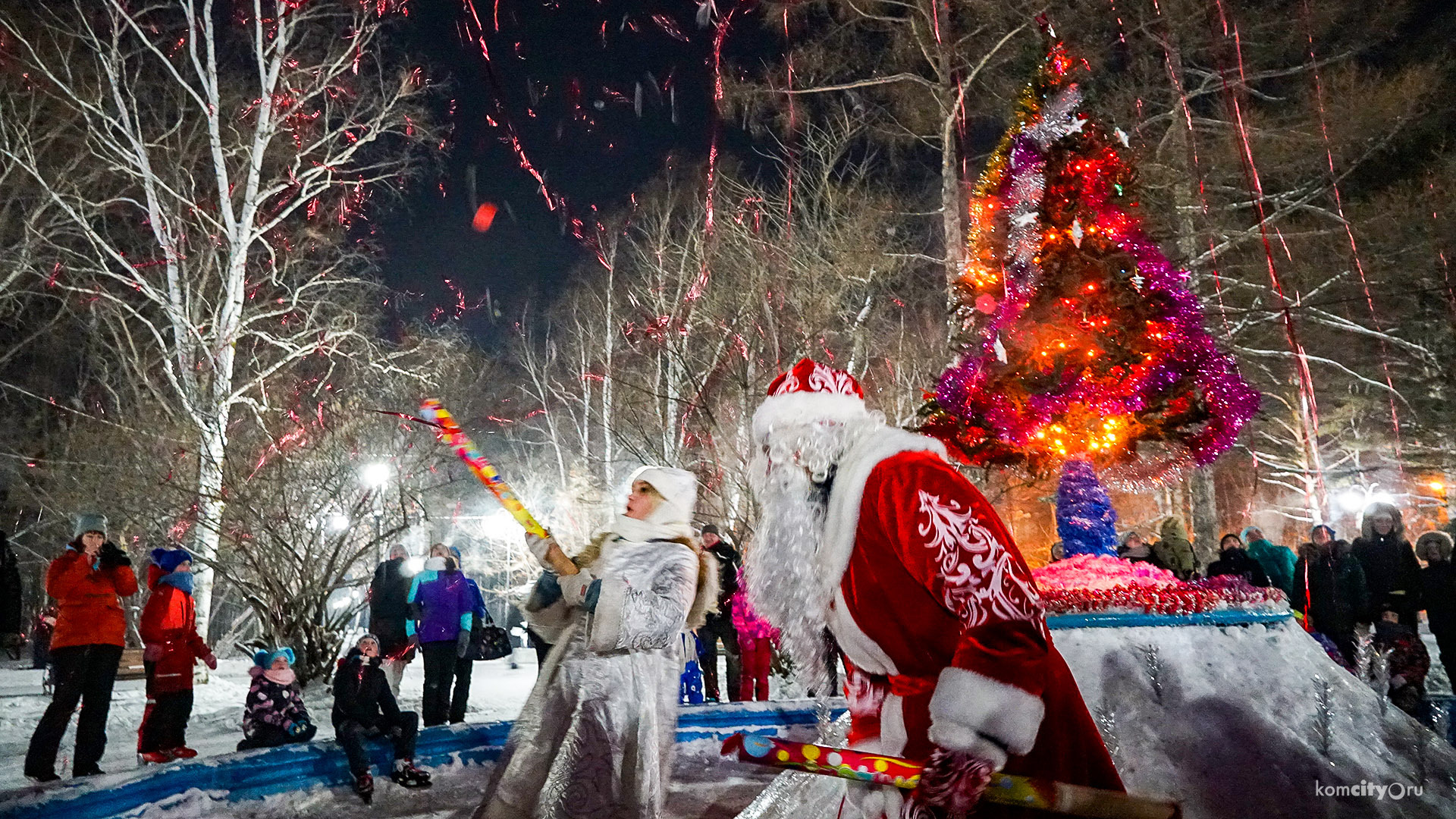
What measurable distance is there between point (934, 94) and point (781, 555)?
13.2m

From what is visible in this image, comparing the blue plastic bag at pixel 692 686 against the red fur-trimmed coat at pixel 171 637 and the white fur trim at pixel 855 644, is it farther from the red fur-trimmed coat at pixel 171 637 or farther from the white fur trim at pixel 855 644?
the white fur trim at pixel 855 644

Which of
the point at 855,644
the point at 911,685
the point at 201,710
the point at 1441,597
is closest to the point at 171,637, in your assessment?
the point at 201,710

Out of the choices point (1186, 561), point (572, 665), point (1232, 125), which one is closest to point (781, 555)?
point (572, 665)

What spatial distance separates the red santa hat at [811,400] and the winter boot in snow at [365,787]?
3940mm

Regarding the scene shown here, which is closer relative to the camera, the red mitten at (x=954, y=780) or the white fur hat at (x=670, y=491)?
the red mitten at (x=954, y=780)

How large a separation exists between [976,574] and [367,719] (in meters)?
4.61

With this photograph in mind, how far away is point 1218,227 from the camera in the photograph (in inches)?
604

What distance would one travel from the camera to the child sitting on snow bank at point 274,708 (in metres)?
5.69

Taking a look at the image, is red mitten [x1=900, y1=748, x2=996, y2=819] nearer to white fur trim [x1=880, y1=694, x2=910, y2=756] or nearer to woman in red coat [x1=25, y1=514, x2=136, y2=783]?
white fur trim [x1=880, y1=694, x2=910, y2=756]

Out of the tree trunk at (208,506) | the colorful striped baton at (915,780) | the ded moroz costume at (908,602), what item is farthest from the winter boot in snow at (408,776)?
the tree trunk at (208,506)

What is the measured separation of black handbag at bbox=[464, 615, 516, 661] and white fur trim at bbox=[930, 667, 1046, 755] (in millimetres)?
6517

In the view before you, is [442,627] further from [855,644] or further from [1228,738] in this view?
[855,644]

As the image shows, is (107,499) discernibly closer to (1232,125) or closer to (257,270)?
(257,270)

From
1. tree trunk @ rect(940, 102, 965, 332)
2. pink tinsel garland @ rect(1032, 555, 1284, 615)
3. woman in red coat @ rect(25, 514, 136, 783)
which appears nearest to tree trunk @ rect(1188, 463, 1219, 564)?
tree trunk @ rect(940, 102, 965, 332)
